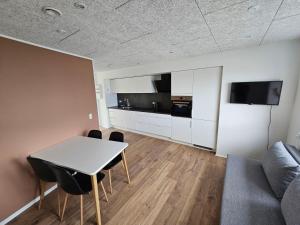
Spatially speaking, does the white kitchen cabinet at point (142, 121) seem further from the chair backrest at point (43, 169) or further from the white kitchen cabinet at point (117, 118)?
the chair backrest at point (43, 169)

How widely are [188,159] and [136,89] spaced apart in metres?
2.81

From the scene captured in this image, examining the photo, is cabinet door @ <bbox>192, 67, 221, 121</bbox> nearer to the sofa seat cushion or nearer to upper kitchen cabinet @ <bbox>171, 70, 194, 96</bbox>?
upper kitchen cabinet @ <bbox>171, 70, 194, 96</bbox>

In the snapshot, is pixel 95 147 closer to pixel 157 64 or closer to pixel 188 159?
pixel 188 159

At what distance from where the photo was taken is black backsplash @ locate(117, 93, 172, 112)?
14.3 ft

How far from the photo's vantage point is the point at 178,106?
360 cm

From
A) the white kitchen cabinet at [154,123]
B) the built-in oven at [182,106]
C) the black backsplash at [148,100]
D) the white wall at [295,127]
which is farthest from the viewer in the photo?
the black backsplash at [148,100]

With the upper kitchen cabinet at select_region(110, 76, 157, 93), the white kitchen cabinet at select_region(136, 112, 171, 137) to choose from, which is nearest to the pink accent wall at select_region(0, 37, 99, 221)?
the upper kitchen cabinet at select_region(110, 76, 157, 93)

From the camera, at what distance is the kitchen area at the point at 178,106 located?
3.05 metres

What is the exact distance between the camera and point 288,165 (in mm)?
1372

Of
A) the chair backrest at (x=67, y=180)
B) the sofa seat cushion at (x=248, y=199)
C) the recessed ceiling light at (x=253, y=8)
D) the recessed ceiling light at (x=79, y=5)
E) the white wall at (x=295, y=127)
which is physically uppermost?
the recessed ceiling light at (x=253, y=8)

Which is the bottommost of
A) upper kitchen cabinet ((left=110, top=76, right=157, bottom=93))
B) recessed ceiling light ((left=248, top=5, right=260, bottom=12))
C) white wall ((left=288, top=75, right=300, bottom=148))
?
white wall ((left=288, top=75, right=300, bottom=148))

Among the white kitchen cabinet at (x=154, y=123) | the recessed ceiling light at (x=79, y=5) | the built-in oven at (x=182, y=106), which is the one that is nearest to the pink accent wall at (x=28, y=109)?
the recessed ceiling light at (x=79, y=5)

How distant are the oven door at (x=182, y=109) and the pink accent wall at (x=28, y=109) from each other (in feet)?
8.28

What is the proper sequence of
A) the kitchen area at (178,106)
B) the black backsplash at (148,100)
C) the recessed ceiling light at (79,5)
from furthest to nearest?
the black backsplash at (148,100) < the kitchen area at (178,106) < the recessed ceiling light at (79,5)
